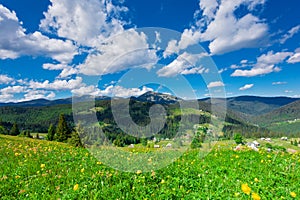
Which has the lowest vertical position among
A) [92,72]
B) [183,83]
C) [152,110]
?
[152,110]

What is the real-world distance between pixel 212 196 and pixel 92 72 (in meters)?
5.87

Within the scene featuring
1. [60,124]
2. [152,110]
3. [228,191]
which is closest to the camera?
[228,191]

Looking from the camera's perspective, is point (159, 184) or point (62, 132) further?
point (62, 132)

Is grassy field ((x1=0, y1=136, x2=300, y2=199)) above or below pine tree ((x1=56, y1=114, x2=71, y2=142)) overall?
above

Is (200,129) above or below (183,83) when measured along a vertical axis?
below

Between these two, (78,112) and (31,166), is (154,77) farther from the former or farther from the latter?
(31,166)

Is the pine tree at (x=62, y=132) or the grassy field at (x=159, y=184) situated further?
the pine tree at (x=62, y=132)

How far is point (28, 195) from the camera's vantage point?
5141mm

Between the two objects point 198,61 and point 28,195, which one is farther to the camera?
point 198,61

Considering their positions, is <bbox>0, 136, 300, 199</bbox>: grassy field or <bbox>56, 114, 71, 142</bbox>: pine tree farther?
<bbox>56, 114, 71, 142</bbox>: pine tree

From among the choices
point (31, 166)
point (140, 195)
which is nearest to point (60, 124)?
point (31, 166)

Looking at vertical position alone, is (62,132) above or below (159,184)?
below

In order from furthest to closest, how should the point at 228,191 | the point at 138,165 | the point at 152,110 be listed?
the point at 152,110
the point at 138,165
the point at 228,191

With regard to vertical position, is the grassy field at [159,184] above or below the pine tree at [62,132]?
above
